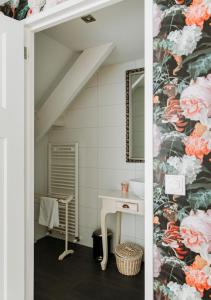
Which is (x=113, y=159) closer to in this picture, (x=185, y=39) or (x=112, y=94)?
(x=112, y=94)

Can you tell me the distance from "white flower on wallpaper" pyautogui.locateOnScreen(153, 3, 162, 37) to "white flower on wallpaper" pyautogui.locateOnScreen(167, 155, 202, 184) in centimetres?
64

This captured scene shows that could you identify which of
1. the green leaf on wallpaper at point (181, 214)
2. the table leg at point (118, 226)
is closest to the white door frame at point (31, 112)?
the green leaf on wallpaper at point (181, 214)

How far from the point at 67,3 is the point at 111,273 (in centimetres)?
251

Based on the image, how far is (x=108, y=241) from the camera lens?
2.99m

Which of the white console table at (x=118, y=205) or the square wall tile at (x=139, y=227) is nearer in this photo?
the white console table at (x=118, y=205)

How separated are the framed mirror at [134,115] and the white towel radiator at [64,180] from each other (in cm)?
78

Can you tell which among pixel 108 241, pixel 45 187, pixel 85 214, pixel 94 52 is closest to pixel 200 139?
pixel 94 52

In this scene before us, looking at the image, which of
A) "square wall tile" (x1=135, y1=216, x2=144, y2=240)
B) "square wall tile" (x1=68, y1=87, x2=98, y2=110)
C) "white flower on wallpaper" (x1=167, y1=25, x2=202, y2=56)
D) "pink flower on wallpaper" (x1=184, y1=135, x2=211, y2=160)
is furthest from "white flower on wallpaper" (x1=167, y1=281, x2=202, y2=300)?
"square wall tile" (x1=68, y1=87, x2=98, y2=110)

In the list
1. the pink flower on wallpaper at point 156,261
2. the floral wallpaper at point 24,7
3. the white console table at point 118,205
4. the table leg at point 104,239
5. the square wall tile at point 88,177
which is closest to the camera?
the pink flower on wallpaper at point 156,261

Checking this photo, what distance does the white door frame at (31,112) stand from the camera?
1227 mm

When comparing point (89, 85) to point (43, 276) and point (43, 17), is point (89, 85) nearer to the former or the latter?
point (43, 17)

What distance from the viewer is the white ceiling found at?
6.34 feet

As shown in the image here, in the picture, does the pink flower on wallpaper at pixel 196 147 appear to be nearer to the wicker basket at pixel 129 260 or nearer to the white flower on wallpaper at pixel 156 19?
the white flower on wallpaper at pixel 156 19

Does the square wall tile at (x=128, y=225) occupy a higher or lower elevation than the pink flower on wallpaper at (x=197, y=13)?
lower
